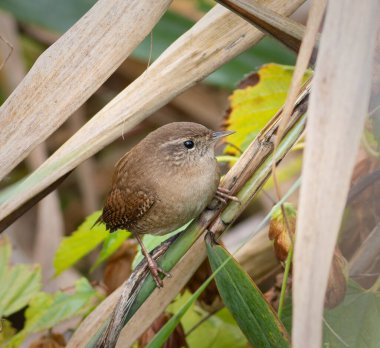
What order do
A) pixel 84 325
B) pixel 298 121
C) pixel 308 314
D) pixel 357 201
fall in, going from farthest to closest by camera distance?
1. pixel 357 201
2. pixel 84 325
3. pixel 298 121
4. pixel 308 314

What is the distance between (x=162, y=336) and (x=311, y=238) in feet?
1.55

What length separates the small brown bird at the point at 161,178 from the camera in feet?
7.05

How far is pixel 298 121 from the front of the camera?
66.6 inches

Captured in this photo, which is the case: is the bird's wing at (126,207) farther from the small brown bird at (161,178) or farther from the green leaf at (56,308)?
the green leaf at (56,308)

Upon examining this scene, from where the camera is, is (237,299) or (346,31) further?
(237,299)

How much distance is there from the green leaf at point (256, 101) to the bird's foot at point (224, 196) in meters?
0.52

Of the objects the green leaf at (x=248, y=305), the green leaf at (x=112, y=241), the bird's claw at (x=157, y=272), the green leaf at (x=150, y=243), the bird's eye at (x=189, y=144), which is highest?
the bird's eye at (x=189, y=144)

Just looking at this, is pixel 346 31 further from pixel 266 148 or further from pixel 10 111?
pixel 10 111

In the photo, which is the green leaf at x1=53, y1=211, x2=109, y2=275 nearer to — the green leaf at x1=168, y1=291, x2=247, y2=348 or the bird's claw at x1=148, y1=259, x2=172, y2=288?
the green leaf at x1=168, y1=291, x2=247, y2=348

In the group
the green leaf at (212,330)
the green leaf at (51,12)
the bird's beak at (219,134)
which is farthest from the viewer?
the green leaf at (51,12)

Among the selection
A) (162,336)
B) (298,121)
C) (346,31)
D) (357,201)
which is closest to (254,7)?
(298,121)

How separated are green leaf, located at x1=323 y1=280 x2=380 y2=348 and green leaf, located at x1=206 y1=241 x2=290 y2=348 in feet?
0.87

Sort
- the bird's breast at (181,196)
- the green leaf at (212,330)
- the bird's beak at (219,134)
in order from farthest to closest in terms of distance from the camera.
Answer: the green leaf at (212,330), the bird's beak at (219,134), the bird's breast at (181,196)

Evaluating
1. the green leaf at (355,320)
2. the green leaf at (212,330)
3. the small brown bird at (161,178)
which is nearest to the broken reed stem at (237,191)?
the small brown bird at (161,178)
